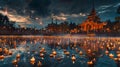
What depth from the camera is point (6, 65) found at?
1280 inches

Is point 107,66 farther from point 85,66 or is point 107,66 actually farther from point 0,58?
point 0,58

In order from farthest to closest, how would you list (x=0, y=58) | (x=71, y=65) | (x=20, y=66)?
(x=0, y=58)
(x=71, y=65)
(x=20, y=66)

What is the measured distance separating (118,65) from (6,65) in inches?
577

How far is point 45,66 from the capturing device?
3194 cm

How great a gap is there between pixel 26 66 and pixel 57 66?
12.9ft

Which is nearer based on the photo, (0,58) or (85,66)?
(85,66)

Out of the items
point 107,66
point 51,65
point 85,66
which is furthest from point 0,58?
point 107,66

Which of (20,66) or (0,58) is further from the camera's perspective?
(0,58)

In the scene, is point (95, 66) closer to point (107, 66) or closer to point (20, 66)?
point (107, 66)

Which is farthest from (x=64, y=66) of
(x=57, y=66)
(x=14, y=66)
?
(x=14, y=66)

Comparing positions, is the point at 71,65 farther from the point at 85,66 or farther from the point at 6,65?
the point at 6,65

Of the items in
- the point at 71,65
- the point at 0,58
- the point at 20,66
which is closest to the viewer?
the point at 20,66

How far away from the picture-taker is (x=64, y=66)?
1278 inches

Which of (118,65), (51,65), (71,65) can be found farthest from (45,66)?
(118,65)
